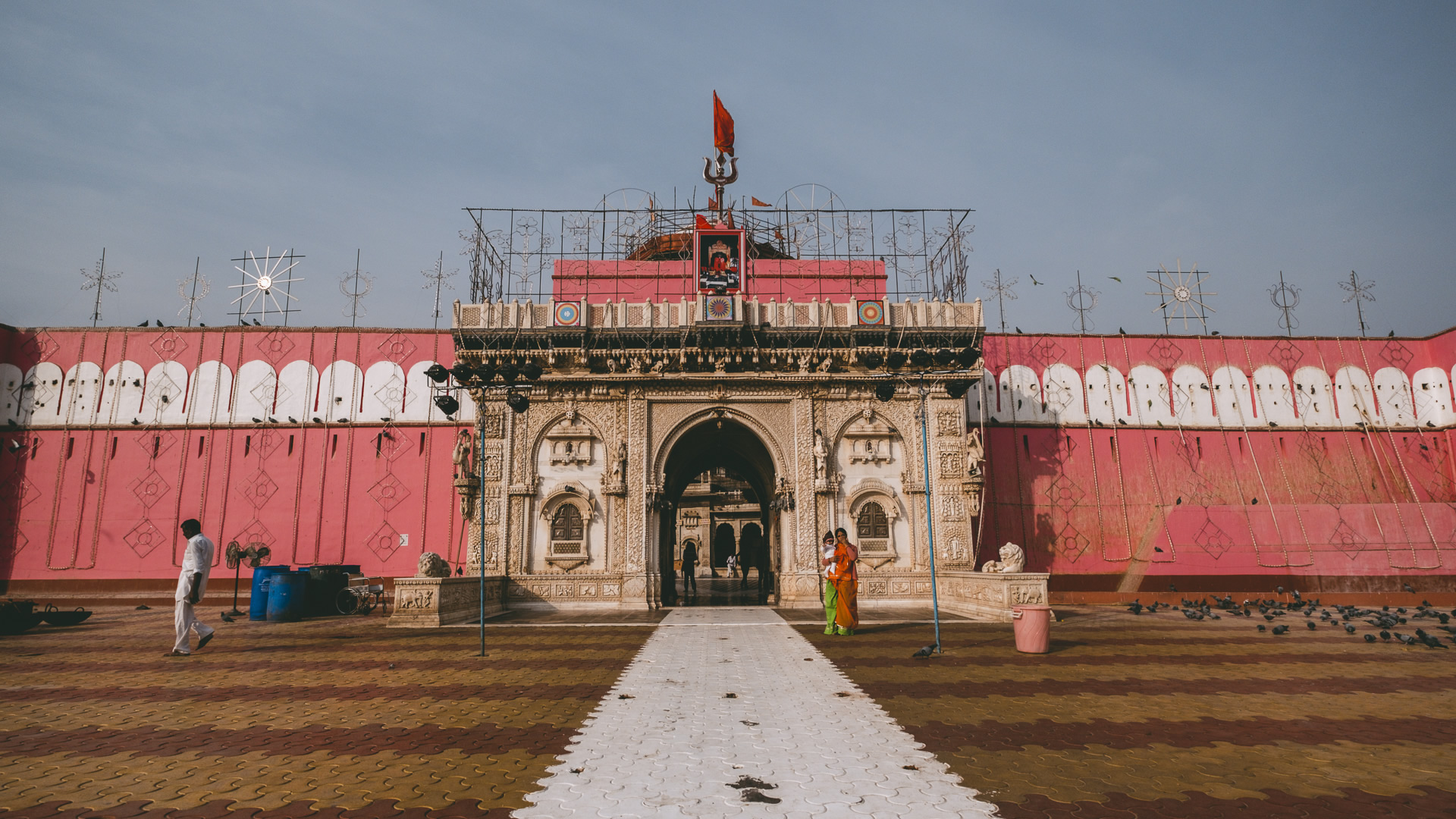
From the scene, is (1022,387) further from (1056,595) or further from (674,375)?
(674,375)

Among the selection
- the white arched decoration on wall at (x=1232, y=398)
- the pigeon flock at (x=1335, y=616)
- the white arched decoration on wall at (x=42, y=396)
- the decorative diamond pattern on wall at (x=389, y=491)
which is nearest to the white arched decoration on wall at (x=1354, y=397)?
the white arched decoration on wall at (x=1232, y=398)

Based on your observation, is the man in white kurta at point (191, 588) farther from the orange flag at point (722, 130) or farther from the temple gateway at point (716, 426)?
the orange flag at point (722, 130)

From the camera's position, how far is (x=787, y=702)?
7.69 meters

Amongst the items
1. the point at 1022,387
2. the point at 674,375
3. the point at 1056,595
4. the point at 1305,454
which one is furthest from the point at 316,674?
the point at 1305,454

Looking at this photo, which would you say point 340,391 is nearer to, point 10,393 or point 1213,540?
point 10,393

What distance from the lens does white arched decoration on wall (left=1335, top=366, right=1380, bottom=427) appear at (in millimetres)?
23344

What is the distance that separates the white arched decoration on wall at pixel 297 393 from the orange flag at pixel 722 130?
1457 centimetres

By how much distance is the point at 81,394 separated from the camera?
22.0 meters

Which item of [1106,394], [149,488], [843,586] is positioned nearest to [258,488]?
[149,488]

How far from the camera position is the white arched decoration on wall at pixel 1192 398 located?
2291cm

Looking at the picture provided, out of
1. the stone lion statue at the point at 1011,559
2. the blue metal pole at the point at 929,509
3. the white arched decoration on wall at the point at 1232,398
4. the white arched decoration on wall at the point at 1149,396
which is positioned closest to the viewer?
the blue metal pole at the point at 929,509

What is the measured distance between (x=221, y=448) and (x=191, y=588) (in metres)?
13.0

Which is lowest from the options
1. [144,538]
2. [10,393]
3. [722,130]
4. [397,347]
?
[144,538]

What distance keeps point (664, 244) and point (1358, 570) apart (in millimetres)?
23357
